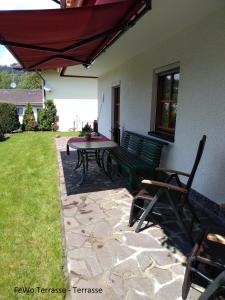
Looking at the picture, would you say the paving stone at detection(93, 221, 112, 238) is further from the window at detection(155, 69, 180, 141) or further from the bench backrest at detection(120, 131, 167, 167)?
the window at detection(155, 69, 180, 141)

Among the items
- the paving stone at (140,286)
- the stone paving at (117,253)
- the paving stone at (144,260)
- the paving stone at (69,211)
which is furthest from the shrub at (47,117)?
the paving stone at (140,286)

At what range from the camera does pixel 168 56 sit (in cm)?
562

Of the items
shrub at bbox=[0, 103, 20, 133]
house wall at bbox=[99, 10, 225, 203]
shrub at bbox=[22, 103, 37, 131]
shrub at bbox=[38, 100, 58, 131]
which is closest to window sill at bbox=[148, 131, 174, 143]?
house wall at bbox=[99, 10, 225, 203]

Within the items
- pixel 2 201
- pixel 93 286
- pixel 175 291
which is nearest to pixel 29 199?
pixel 2 201

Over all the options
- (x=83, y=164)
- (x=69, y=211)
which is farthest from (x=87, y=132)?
(x=69, y=211)

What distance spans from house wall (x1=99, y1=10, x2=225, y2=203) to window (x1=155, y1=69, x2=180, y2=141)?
0.70 feet

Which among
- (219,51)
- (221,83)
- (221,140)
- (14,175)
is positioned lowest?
(14,175)

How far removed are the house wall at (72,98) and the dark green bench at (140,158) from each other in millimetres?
11763

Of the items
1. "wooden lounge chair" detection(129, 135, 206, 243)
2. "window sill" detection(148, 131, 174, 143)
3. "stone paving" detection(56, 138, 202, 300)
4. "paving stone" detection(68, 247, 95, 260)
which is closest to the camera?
"stone paving" detection(56, 138, 202, 300)

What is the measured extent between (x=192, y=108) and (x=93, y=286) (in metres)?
3.61

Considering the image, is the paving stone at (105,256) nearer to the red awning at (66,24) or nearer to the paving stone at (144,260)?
the paving stone at (144,260)

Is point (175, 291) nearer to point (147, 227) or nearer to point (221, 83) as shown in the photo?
point (147, 227)

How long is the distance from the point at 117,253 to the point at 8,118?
1484 cm

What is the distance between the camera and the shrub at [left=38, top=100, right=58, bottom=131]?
17.1 m
